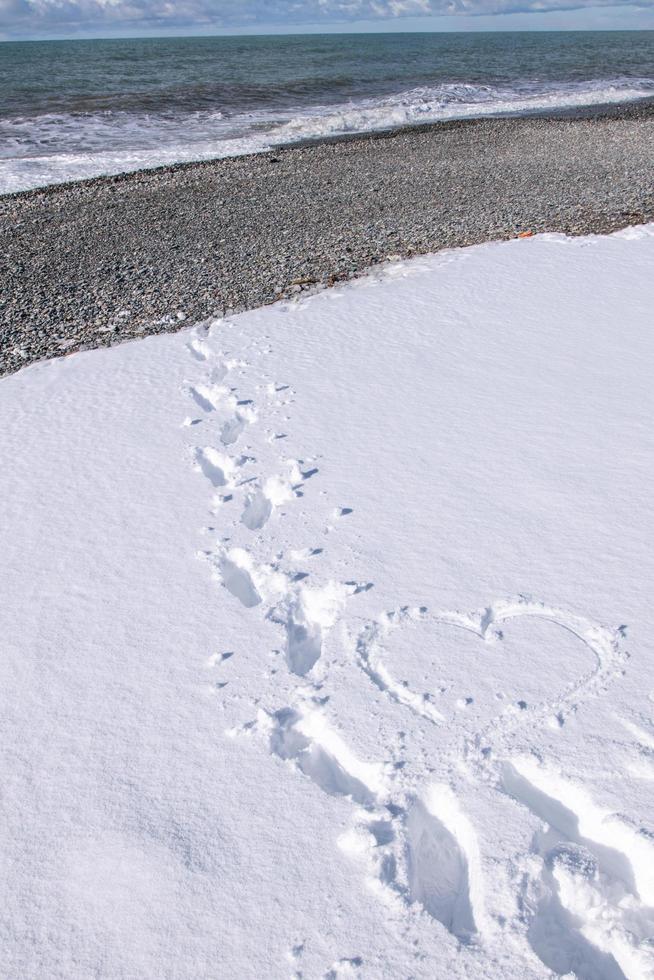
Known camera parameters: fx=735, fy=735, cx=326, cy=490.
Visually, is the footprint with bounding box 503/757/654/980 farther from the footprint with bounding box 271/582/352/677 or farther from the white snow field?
the footprint with bounding box 271/582/352/677

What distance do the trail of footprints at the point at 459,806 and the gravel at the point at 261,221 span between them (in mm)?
4063

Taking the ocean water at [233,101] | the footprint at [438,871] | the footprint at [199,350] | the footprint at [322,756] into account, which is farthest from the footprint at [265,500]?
the ocean water at [233,101]

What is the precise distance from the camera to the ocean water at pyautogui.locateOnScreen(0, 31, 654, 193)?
53.4ft

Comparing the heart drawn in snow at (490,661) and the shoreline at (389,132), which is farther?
the shoreline at (389,132)

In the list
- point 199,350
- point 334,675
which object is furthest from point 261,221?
point 334,675

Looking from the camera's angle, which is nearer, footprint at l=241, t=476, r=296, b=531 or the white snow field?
the white snow field

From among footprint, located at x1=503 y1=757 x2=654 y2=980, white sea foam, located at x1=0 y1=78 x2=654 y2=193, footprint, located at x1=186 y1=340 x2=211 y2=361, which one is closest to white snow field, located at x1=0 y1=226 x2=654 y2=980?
footprint, located at x1=503 y1=757 x2=654 y2=980

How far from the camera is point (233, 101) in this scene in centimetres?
2405

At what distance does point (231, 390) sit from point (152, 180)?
9.12 meters

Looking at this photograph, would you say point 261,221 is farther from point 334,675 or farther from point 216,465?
point 334,675

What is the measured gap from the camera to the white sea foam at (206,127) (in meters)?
15.0

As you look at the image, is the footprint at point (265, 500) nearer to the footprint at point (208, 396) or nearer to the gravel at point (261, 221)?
the footprint at point (208, 396)

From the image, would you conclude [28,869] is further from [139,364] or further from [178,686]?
[139,364]

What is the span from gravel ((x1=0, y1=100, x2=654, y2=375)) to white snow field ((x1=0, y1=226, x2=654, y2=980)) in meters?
1.97
